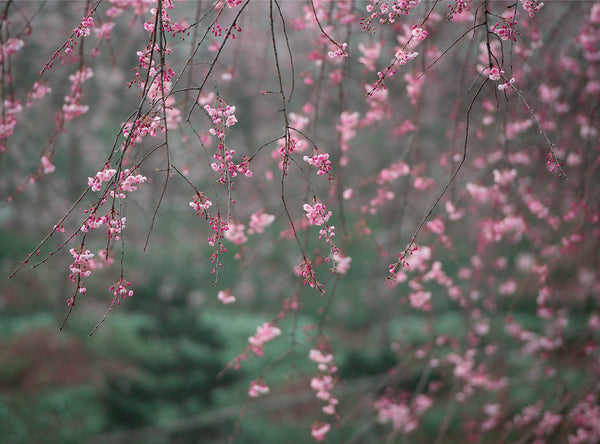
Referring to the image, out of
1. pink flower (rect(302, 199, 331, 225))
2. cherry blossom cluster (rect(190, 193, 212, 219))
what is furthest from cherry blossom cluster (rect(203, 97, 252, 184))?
pink flower (rect(302, 199, 331, 225))

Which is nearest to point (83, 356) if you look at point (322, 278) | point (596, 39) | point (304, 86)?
point (322, 278)

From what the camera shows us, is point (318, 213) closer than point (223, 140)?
No

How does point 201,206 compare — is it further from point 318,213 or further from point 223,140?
point 318,213

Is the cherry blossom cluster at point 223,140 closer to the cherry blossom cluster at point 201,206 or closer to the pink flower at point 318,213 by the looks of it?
the cherry blossom cluster at point 201,206

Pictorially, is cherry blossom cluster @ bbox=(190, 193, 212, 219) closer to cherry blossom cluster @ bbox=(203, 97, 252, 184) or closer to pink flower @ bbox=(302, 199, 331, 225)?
cherry blossom cluster @ bbox=(203, 97, 252, 184)

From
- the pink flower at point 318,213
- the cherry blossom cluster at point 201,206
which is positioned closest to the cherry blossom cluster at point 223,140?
the cherry blossom cluster at point 201,206

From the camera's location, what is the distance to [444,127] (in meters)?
4.61

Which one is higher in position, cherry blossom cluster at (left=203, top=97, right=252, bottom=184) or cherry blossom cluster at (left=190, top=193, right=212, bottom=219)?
cherry blossom cluster at (left=203, top=97, right=252, bottom=184)

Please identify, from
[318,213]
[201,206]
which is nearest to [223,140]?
[201,206]

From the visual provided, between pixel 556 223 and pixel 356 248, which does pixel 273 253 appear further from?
pixel 556 223

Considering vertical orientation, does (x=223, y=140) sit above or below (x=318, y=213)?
above

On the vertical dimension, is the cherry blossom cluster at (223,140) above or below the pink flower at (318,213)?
above

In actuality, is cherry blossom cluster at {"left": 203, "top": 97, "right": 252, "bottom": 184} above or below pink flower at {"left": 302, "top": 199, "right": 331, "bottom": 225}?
above

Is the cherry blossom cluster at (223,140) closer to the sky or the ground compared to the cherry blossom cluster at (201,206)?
closer to the sky
